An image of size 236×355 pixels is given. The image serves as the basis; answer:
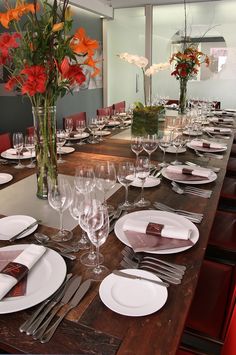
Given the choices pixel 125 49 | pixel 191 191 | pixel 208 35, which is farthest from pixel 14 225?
pixel 125 49

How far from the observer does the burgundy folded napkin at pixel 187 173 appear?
5.74 ft

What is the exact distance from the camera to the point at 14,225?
1229 mm

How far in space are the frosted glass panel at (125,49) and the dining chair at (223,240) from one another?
5.08m

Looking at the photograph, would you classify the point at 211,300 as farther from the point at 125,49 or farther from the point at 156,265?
the point at 125,49

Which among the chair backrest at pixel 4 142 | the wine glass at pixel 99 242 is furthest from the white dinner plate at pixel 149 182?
the chair backrest at pixel 4 142

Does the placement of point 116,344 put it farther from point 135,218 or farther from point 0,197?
point 0,197

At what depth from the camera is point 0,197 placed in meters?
1.51

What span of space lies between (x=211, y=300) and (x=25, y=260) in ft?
2.74

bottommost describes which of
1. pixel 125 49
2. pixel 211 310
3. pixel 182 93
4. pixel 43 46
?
pixel 211 310

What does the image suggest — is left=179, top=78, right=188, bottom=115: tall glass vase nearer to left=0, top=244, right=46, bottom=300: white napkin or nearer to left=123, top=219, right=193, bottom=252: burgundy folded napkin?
left=123, top=219, right=193, bottom=252: burgundy folded napkin

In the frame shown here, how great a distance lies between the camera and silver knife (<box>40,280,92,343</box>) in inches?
29.2

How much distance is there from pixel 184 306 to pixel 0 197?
40.1 inches

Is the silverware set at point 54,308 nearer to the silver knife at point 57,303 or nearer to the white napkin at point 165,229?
the silver knife at point 57,303

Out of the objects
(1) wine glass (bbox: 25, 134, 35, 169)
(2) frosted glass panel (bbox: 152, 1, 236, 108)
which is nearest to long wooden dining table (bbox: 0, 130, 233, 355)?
(1) wine glass (bbox: 25, 134, 35, 169)
